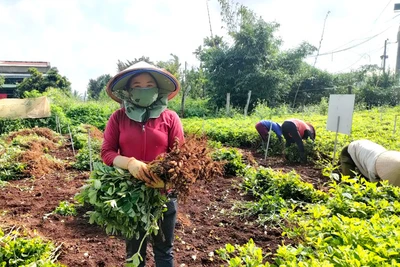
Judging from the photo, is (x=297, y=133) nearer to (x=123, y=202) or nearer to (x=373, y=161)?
(x=373, y=161)

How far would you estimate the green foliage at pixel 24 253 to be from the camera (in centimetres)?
215

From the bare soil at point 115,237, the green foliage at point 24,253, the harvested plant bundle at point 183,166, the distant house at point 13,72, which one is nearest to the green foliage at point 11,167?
the bare soil at point 115,237

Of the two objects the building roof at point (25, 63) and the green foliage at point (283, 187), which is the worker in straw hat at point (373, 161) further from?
the building roof at point (25, 63)

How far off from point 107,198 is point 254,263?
2.89 ft

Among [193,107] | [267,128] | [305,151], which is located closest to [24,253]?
[305,151]

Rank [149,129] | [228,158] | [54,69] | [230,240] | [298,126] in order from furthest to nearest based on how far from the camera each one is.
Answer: [54,69] → [298,126] → [228,158] → [230,240] → [149,129]

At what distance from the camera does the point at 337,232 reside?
163 cm

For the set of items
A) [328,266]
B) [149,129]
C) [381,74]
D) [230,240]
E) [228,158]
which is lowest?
[230,240]

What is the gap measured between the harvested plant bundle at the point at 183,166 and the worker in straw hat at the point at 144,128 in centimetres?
17

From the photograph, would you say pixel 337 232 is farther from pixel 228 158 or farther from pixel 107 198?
pixel 228 158

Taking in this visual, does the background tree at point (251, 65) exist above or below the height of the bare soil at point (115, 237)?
above

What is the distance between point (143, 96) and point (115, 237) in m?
1.88

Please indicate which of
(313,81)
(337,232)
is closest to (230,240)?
(337,232)

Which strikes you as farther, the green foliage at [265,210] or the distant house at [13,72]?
the distant house at [13,72]
